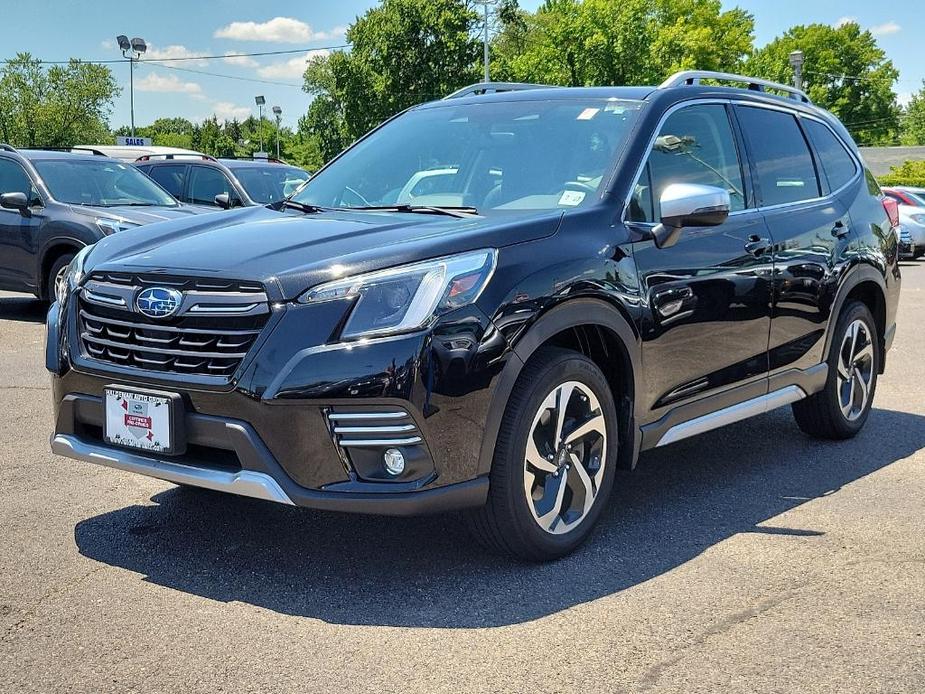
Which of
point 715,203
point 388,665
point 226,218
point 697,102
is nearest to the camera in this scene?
point 388,665

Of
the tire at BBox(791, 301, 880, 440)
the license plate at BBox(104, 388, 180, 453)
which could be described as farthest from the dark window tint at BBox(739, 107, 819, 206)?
the license plate at BBox(104, 388, 180, 453)

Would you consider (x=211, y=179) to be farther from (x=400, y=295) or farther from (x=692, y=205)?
(x=400, y=295)

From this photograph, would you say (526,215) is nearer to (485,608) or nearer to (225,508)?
(485,608)

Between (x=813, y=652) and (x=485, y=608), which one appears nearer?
(x=813, y=652)

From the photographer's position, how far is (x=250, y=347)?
3.61 m

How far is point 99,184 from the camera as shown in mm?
12008

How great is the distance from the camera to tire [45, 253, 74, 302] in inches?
444

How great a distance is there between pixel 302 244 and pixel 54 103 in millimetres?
75218

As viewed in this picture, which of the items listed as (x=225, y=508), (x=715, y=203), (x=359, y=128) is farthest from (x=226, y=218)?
(x=359, y=128)

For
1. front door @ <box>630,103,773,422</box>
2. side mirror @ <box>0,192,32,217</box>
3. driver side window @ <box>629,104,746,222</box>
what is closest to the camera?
front door @ <box>630,103,773,422</box>

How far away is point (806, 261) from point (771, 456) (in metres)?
1.11

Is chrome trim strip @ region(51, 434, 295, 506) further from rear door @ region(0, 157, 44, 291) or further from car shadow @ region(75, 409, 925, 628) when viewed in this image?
rear door @ region(0, 157, 44, 291)

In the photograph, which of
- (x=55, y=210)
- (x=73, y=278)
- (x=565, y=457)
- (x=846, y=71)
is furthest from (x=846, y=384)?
(x=846, y=71)

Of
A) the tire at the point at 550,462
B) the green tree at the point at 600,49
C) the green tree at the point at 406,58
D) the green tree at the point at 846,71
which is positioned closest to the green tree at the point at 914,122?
the green tree at the point at 846,71
